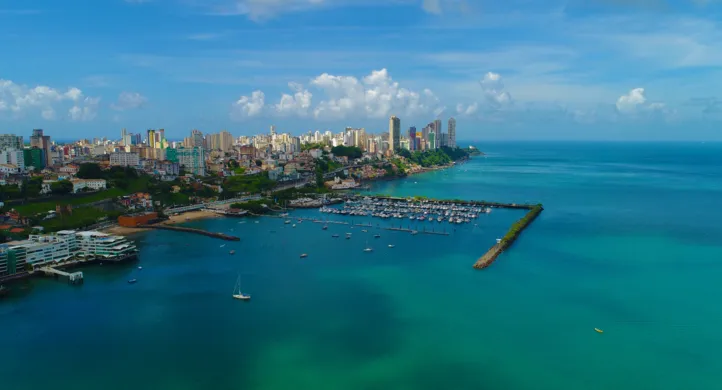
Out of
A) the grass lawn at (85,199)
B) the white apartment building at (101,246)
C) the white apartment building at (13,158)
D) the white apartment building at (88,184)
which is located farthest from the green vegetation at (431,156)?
the white apartment building at (101,246)

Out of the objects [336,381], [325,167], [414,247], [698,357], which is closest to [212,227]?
[414,247]

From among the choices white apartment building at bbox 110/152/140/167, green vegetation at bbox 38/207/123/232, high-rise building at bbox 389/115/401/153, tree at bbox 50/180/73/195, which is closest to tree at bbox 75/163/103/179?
tree at bbox 50/180/73/195

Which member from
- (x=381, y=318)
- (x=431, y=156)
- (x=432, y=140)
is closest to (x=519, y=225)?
(x=381, y=318)

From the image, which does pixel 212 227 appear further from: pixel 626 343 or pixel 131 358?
pixel 626 343

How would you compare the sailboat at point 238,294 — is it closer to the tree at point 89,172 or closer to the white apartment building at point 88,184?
the white apartment building at point 88,184

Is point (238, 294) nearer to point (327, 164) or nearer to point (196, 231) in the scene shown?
point (196, 231)

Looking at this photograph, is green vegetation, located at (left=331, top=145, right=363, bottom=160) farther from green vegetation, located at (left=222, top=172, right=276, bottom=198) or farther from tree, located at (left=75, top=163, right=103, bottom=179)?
tree, located at (left=75, top=163, right=103, bottom=179)
